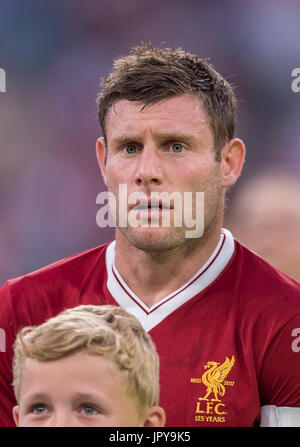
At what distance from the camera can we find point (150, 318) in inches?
66.6

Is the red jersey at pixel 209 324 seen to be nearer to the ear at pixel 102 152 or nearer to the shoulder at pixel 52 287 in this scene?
the shoulder at pixel 52 287

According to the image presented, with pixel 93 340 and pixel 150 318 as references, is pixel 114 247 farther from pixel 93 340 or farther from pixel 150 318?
pixel 93 340

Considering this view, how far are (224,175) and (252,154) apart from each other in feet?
2.15

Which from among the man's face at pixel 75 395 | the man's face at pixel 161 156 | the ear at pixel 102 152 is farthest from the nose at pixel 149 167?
the man's face at pixel 75 395

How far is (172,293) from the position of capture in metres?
1.71

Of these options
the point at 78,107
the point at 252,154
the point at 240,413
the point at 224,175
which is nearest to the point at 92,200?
the point at 78,107

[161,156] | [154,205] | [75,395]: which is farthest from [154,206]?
[75,395]

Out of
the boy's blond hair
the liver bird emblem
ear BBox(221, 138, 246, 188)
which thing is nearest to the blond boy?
the boy's blond hair

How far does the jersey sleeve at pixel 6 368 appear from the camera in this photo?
67.3 inches

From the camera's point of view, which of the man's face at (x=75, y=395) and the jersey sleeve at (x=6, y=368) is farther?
the jersey sleeve at (x=6, y=368)

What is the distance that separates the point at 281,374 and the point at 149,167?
0.53m

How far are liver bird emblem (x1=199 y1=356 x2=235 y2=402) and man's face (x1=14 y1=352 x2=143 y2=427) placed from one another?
294mm

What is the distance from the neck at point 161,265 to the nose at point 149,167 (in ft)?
0.64

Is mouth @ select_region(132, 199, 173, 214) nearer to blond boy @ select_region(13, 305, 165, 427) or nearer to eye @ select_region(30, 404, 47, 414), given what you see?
blond boy @ select_region(13, 305, 165, 427)
